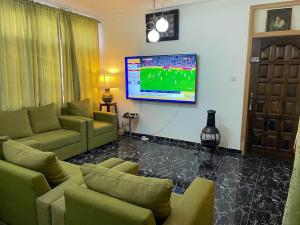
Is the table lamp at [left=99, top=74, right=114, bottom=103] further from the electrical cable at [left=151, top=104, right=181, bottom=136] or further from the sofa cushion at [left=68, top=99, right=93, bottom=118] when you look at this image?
the electrical cable at [left=151, top=104, right=181, bottom=136]

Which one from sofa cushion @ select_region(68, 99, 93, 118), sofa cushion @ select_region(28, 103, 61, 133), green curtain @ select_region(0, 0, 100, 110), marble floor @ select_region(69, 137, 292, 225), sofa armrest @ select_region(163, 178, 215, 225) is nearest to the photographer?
sofa armrest @ select_region(163, 178, 215, 225)

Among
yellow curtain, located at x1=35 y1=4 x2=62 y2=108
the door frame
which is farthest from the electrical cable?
yellow curtain, located at x1=35 y1=4 x2=62 y2=108

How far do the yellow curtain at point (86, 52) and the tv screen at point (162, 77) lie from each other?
85cm

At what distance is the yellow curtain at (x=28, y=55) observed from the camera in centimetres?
364

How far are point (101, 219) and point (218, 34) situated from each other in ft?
12.3

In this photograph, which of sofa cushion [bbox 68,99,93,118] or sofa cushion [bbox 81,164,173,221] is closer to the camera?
sofa cushion [bbox 81,164,173,221]

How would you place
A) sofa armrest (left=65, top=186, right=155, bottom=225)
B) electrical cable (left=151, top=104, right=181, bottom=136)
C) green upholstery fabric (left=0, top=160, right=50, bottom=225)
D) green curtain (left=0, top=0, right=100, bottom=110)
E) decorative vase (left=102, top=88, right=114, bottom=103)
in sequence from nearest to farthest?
sofa armrest (left=65, top=186, right=155, bottom=225) → green upholstery fabric (left=0, top=160, right=50, bottom=225) → green curtain (left=0, top=0, right=100, bottom=110) → electrical cable (left=151, top=104, right=181, bottom=136) → decorative vase (left=102, top=88, right=114, bottom=103)

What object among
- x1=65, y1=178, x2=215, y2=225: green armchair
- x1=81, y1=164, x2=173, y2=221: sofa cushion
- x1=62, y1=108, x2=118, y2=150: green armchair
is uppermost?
x1=81, y1=164, x2=173, y2=221: sofa cushion

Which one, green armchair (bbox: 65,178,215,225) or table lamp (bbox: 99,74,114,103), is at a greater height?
table lamp (bbox: 99,74,114,103)

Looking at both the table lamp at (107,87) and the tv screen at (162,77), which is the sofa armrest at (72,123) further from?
the tv screen at (162,77)

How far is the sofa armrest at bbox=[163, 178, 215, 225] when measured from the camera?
1.36 meters

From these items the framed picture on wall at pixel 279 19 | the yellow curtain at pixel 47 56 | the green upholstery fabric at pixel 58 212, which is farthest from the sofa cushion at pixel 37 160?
the framed picture on wall at pixel 279 19

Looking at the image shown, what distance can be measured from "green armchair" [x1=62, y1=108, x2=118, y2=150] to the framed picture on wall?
3.29m

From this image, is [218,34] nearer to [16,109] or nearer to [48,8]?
[48,8]
